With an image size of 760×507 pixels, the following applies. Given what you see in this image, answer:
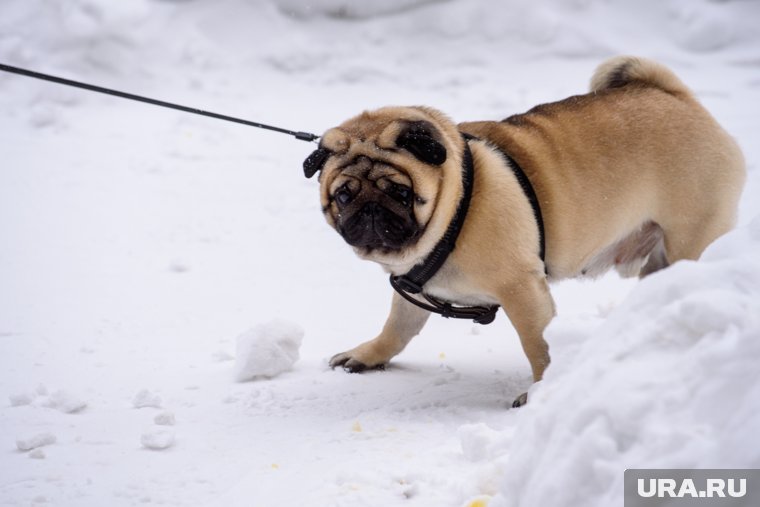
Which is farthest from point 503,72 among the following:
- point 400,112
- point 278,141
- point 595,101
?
point 400,112

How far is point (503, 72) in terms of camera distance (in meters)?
8.54

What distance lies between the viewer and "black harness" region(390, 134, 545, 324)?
278 centimetres

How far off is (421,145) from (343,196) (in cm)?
35

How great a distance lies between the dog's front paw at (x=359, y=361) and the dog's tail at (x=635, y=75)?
5.75ft

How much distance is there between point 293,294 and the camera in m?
4.51

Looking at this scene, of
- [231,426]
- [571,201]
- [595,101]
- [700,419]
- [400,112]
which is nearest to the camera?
[700,419]

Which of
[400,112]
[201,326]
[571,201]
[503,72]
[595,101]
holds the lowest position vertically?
[201,326]

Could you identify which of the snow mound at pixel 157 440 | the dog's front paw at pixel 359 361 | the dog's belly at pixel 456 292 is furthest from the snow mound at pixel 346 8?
the snow mound at pixel 157 440

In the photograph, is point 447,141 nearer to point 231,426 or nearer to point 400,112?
point 400,112

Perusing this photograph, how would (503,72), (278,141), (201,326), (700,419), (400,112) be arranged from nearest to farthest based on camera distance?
(700,419), (400,112), (201,326), (278,141), (503,72)

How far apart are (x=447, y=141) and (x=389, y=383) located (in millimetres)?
1092

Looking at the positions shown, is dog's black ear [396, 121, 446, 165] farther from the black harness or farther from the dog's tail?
the dog's tail

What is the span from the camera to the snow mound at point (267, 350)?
314 centimetres

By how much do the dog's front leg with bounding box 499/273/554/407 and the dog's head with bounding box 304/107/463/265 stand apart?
1.25 feet
